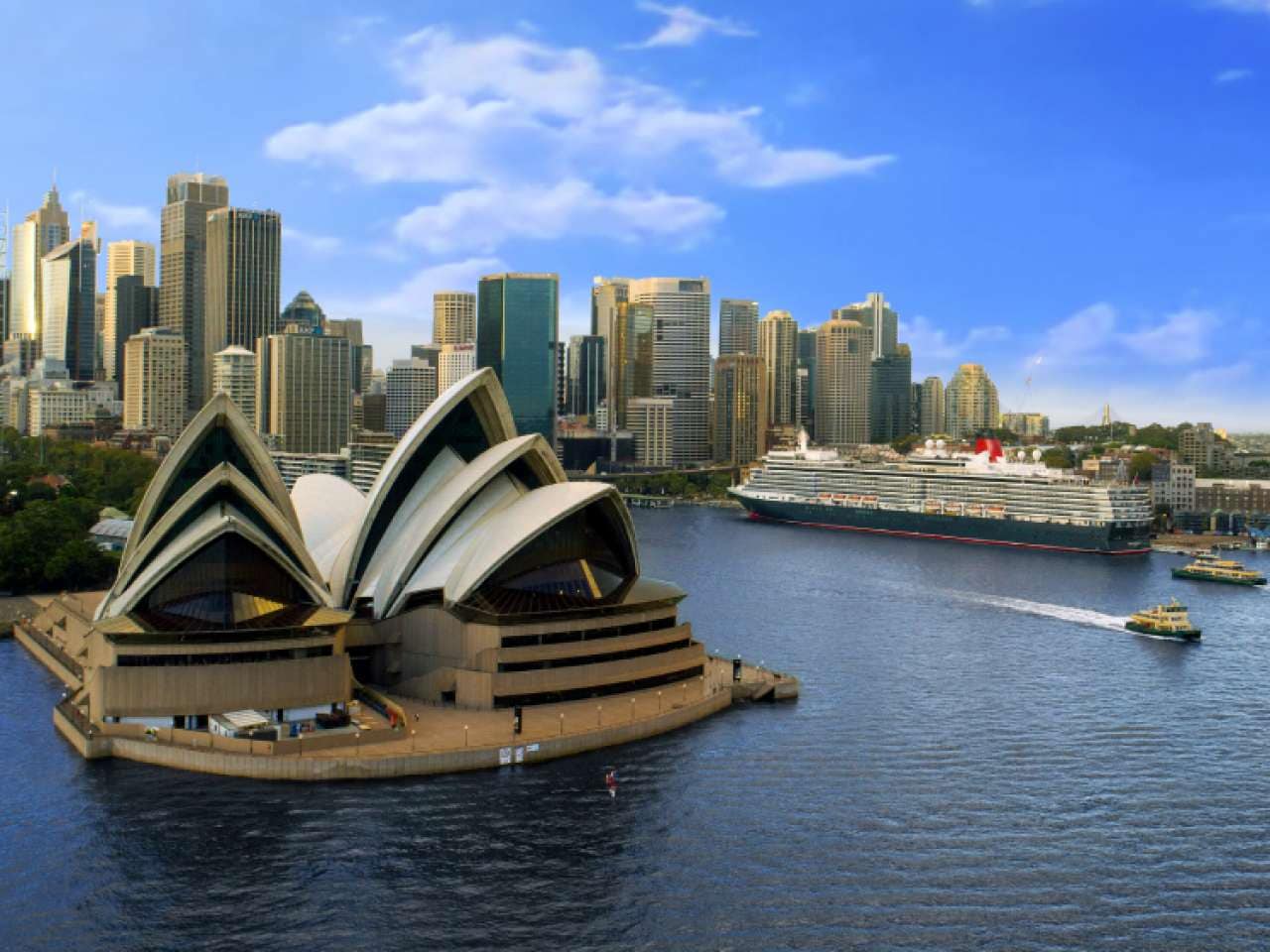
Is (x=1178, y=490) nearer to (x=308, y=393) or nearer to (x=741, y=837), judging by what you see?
(x=308, y=393)

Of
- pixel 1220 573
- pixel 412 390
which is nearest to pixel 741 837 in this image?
pixel 1220 573

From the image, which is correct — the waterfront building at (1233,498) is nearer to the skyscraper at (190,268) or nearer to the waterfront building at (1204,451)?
the waterfront building at (1204,451)

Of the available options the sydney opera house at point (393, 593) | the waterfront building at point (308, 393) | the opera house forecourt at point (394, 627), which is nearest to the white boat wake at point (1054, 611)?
the opera house forecourt at point (394, 627)

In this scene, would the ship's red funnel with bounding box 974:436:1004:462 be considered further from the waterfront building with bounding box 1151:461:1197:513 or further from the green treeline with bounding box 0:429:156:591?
the green treeline with bounding box 0:429:156:591

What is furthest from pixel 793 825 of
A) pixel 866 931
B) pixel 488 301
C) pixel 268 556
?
pixel 488 301

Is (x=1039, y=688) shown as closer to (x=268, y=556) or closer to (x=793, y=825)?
(x=793, y=825)

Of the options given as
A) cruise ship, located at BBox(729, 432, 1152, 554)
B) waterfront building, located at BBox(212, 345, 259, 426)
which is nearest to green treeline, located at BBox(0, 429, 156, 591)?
waterfront building, located at BBox(212, 345, 259, 426)

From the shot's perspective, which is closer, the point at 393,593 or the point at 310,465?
the point at 393,593
